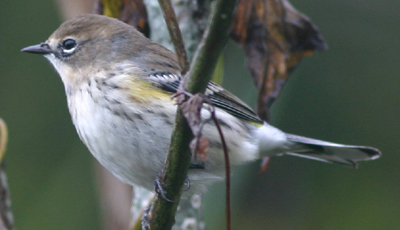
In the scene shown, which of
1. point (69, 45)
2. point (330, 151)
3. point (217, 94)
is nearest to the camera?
point (217, 94)

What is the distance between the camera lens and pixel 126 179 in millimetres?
2977

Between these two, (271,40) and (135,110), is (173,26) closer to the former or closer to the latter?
(135,110)

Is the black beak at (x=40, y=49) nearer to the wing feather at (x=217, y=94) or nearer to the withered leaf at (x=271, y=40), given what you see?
the wing feather at (x=217, y=94)

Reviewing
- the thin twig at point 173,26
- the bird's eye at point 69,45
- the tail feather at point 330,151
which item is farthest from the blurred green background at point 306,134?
the thin twig at point 173,26

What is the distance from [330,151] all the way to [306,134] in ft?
3.68

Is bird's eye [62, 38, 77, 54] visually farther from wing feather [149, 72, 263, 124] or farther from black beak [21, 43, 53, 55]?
wing feather [149, 72, 263, 124]

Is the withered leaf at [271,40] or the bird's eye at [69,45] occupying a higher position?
the withered leaf at [271,40]

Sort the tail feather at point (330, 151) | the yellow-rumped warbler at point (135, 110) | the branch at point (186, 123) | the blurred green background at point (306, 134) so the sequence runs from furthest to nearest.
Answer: the blurred green background at point (306, 134) → the tail feather at point (330, 151) → the yellow-rumped warbler at point (135, 110) → the branch at point (186, 123)

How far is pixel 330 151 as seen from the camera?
3510 mm

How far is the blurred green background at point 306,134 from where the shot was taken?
442cm

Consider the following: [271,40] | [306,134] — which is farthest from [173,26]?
[306,134]

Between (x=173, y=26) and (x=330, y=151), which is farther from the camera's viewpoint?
(x=330, y=151)

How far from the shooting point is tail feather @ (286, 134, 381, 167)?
11.0ft

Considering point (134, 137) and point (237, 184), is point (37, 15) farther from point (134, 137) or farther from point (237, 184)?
point (134, 137)
